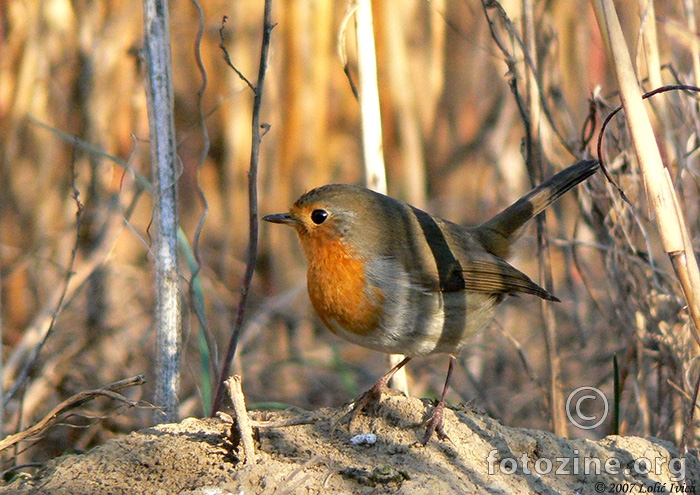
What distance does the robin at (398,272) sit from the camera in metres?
3.00

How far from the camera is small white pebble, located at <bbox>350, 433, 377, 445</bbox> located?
7.93 feet

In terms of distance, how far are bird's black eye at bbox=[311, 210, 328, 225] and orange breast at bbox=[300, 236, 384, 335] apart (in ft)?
0.23

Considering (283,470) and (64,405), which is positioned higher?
(64,405)

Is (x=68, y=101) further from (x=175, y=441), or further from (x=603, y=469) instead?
(x=603, y=469)

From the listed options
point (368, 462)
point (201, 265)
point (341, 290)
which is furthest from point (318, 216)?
point (368, 462)

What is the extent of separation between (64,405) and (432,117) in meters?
5.36

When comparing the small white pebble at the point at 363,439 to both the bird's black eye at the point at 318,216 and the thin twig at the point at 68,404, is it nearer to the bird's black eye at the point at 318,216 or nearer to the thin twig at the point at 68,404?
the thin twig at the point at 68,404

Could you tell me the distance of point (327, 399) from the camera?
5.32 meters

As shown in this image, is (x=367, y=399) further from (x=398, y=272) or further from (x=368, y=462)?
(x=398, y=272)

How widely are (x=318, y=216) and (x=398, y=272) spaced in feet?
1.32

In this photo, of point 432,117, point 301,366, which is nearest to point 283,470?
point 301,366

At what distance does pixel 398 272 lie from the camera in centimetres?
314

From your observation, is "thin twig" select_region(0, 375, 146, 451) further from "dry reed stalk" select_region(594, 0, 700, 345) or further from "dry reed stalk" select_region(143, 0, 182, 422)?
"dry reed stalk" select_region(594, 0, 700, 345)

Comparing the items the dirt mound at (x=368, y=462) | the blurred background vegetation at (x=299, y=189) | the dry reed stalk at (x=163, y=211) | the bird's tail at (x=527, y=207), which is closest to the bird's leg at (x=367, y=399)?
the dirt mound at (x=368, y=462)
